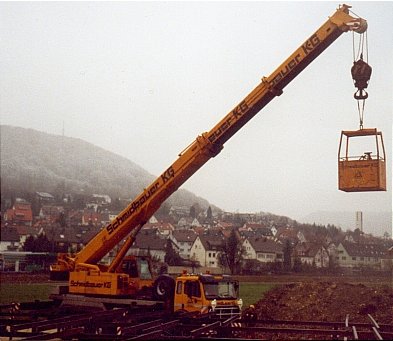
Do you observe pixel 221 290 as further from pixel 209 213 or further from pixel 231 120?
pixel 209 213

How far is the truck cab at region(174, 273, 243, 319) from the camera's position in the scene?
1464 centimetres

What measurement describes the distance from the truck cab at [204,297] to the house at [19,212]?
5.05m

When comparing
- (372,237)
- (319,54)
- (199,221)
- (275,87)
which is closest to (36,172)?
(275,87)

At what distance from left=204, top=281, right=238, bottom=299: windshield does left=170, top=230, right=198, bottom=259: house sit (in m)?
42.2

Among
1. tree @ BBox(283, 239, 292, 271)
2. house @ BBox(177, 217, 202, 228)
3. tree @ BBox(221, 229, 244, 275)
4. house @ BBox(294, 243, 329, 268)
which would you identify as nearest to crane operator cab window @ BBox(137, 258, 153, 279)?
house @ BBox(177, 217, 202, 228)

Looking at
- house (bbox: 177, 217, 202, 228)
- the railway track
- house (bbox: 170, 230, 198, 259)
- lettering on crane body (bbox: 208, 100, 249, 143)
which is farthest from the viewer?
house (bbox: 170, 230, 198, 259)

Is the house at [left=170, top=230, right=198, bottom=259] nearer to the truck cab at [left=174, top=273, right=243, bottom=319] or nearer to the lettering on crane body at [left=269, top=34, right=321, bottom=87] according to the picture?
the truck cab at [left=174, top=273, right=243, bottom=319]

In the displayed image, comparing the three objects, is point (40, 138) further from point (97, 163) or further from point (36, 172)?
point (97, 163)

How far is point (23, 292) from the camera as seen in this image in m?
33.6

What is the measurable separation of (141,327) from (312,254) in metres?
61.4

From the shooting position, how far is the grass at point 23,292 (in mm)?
29656

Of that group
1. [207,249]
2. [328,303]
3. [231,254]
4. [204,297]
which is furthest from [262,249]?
[204,297]

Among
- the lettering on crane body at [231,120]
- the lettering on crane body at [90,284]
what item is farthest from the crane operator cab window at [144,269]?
the lettering on crane body at [231,120]

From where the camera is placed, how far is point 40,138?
13391 millimetres
